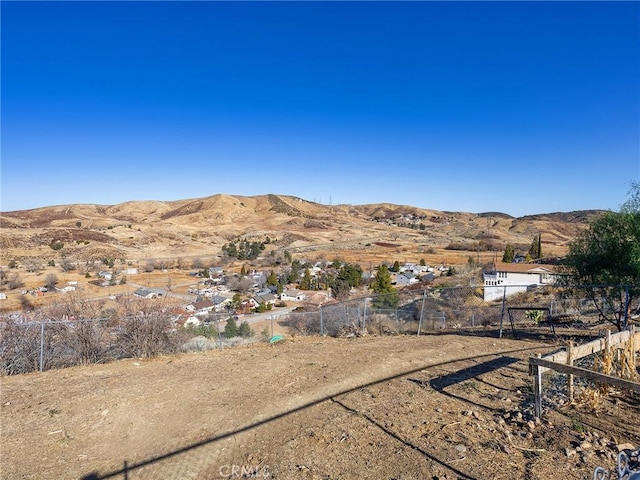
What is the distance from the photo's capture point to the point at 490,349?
11.8m

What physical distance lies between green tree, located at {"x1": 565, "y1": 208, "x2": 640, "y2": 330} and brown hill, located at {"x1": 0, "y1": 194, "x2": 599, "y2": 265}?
26.4m

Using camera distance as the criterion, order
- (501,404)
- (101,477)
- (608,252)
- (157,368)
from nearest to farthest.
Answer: (101,477) < (501,404) < (157,368) < (608,252)

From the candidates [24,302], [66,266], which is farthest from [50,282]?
[66,266]

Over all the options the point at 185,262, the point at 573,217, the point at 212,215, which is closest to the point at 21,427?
the point at 185,262

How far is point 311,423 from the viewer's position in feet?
23.6

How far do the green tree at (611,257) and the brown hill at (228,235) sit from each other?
26446mm

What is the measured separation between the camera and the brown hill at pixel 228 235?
80500mm

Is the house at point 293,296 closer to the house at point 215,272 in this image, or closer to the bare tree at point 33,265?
the house at point 215,272

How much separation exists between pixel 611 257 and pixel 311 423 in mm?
11832

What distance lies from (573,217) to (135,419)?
230731 mm

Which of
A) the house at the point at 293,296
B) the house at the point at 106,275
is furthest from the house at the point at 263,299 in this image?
the house at the point at 106,275

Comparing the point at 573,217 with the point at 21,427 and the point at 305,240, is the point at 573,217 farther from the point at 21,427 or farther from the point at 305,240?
the point at 21,427

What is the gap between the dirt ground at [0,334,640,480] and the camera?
5.76 m

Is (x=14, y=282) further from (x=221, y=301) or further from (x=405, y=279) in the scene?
(x=405, y=279)
